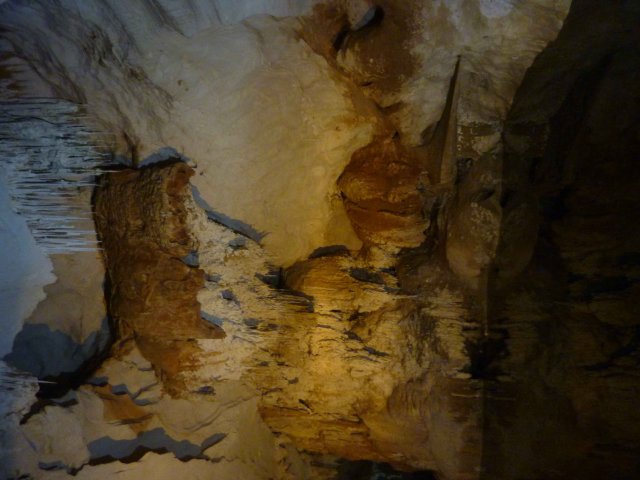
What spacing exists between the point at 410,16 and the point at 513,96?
0.85m

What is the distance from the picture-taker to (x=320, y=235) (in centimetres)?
347

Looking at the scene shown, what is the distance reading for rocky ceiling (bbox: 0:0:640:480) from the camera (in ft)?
7.59

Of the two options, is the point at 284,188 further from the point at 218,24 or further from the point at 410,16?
the point at 410,16

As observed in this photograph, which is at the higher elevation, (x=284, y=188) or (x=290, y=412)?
(x=284, y=188)

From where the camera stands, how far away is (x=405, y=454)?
329cm

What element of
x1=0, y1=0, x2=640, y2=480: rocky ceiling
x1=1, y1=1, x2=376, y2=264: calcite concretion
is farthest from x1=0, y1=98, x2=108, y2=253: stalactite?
x1=1, y1=1, x2=376, y2=264: calcite concretion

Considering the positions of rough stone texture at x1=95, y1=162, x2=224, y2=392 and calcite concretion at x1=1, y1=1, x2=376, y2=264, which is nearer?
calcite concretion at x1=1, y1=1, x2=376, y2=264

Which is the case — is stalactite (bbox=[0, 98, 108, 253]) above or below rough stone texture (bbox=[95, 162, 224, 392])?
above

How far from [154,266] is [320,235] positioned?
53.8 inches

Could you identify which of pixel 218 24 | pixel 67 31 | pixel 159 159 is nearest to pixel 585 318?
pixel 218 24

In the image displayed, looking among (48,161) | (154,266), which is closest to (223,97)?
(48,161)

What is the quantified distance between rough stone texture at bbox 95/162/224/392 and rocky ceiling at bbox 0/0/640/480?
0.02 m

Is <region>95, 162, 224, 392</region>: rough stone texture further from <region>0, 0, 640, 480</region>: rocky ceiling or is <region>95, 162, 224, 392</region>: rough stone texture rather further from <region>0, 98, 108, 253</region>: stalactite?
<region>0, 98, 108, 253</region>: stalactite

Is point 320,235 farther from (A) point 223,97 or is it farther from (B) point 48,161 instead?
(B) point 48,161
